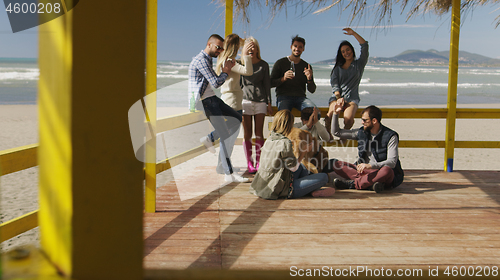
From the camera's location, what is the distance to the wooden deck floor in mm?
2461

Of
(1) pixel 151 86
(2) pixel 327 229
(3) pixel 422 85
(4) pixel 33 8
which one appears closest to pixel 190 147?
(1) pixel 151 86

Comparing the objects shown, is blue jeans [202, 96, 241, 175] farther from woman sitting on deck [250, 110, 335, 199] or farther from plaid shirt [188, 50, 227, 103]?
woman sitting on deck [250, 110, 335, 199]

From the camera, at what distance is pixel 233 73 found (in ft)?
15.3

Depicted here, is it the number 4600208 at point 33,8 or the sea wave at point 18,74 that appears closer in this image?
the number 4600208 at point 33,8

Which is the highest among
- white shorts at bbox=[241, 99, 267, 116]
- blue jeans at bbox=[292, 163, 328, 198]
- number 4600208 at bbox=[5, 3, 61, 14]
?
number 4600208 at bbox=[5, 3, 61, 14]

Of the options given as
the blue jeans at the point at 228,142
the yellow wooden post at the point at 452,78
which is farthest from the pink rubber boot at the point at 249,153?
the yellow wooden post at the point at 452,78

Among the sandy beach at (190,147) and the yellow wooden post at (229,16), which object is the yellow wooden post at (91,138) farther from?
the yellow wooden post at (229,16)

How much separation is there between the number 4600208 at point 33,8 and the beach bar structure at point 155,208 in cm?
4

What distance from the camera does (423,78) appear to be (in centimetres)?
3647

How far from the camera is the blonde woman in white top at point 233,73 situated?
436 cm

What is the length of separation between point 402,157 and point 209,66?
6.59 meters

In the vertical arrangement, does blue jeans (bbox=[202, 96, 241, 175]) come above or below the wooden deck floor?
above

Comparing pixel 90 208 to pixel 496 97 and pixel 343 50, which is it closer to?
pixel 343 50

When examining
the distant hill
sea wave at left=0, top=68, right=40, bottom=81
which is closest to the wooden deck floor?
sea wave at left=0, top=68, right=40, bottom=81
